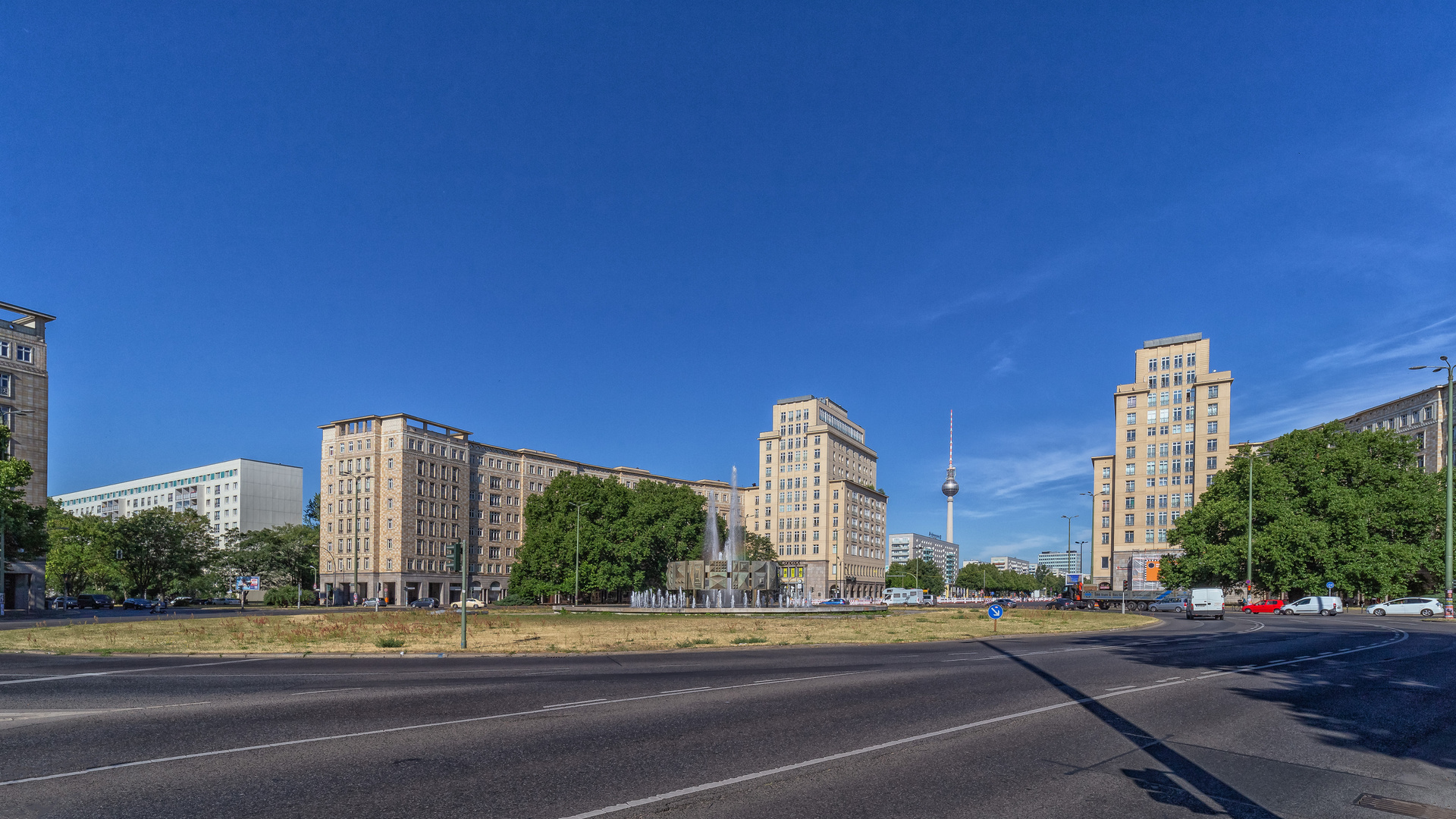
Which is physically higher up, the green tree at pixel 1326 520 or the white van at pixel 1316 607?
the green tree at pixel 1326 520

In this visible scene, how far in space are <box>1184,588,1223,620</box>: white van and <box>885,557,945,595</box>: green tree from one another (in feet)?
382

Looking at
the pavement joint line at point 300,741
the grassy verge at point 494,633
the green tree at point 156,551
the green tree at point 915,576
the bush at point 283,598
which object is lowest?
the green tree at point 915,576

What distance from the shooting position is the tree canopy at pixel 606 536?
85.1m

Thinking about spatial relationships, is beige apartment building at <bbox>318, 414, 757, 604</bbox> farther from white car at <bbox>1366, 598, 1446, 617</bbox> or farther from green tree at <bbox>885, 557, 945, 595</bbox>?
green tree at <bbox>885, 557, 945, 595</bbox>

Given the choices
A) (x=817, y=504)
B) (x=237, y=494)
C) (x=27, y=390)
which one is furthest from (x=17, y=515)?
(x=817, y=504)

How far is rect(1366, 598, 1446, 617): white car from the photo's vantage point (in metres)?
49.3

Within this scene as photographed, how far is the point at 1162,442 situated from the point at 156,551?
424ft

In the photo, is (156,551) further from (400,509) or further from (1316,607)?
(1316,607)

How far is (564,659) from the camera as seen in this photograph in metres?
21.4

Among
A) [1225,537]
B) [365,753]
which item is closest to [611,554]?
[1225,537]

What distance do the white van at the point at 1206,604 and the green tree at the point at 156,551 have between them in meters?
98.2

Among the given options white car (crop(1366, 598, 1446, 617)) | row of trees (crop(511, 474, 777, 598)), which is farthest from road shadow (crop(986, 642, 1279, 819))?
row of trees (crop(511, 474, 777, 598))

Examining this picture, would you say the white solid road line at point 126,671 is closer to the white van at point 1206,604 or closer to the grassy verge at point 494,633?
the grassy verge at point 494,633

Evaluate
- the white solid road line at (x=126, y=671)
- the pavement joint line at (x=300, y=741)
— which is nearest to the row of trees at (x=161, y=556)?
the white solid road line at (x=126, y=671)
